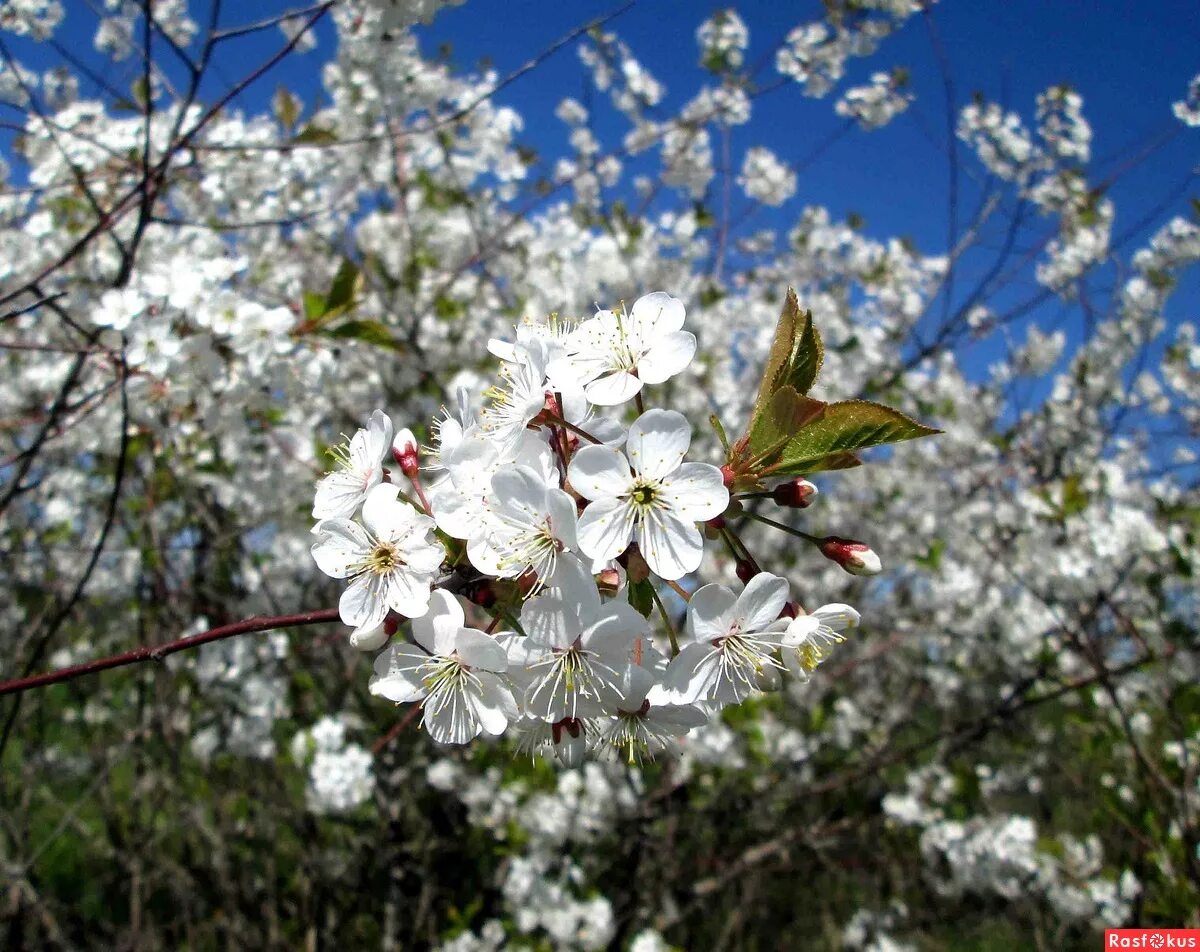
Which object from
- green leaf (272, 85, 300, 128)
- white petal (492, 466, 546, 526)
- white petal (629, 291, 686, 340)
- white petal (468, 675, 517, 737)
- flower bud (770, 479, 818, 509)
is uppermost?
green leaf (272, 85, 300, 128)

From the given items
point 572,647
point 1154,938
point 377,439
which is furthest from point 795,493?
point 1154,938

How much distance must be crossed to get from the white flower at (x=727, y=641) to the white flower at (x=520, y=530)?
19cm

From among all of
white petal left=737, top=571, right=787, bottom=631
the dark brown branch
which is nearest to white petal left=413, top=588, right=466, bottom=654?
the dark brown branch

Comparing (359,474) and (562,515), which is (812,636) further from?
(359,474)

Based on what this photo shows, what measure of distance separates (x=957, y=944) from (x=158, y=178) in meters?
6.24

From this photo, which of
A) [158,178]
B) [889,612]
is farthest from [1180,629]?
[158,178]

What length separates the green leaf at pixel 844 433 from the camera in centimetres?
90

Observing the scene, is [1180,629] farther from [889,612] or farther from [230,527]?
[230,527]

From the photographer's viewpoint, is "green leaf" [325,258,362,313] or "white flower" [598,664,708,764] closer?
"white flower" [598,664,708,764]

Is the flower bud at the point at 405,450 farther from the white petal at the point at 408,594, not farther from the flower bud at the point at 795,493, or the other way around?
the flower bud at the point at 795,493

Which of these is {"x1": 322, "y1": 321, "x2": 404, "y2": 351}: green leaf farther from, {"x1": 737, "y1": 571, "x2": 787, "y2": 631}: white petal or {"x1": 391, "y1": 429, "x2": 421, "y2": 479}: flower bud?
{"x1": 737, "y1": 571, "x2": 787, "y2": 631}: white petal

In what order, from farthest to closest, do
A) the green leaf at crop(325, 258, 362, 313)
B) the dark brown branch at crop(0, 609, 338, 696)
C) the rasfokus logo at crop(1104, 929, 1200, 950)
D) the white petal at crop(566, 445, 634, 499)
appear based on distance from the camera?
the rasfokus logo at crop(1104, 929, 1200, 950) → the green leaf at crop(325, 258, 362, 313) → the white petal at crop(566, 445, 634, 499) → the dark brown branch at crop(0, 609, 338, 696)

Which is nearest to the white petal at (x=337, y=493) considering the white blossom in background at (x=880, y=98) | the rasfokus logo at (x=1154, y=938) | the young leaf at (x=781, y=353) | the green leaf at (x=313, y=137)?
the young leaf at (x=781, y=353)

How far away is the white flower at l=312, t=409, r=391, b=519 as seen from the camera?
109 cm
